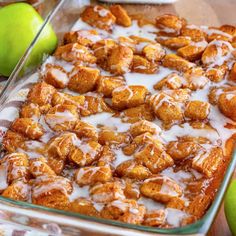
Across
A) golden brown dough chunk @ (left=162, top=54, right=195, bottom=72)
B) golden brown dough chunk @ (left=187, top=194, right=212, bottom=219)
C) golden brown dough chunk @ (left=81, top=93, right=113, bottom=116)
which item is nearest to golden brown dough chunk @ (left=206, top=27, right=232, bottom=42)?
golden brown dough chunk @ (left=162, top=54, right=195, bottom=72)

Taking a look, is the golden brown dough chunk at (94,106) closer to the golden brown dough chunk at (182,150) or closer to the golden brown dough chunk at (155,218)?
the golden brown dough chunk at (182,150)

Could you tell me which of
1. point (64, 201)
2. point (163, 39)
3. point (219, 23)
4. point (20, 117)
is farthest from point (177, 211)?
point (219, 23)

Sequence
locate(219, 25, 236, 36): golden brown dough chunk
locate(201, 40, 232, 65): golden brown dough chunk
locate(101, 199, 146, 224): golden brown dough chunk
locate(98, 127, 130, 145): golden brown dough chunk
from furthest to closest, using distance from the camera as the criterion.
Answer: locate(219, 25, 236, 36): golden brown dough chunk, locate(201, 40, 232, 65): golden brown dough chunk, locate(98, 127, 130, 145): golden brown dough chunk, locate(101, 199, 146, 224): golden brown dough chunk

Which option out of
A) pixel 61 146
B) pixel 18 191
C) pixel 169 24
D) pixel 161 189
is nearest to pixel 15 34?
pixel 169 24

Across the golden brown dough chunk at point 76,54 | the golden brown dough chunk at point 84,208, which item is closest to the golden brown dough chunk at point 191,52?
the golden brown dough chunk at point 76,54

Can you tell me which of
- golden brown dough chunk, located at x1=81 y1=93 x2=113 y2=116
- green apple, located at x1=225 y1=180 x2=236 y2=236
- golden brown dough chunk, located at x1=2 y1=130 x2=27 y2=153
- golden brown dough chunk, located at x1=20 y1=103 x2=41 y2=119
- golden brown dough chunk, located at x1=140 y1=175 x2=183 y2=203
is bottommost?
green apple, located at x1=225 y1=180 x2=236 y2=236

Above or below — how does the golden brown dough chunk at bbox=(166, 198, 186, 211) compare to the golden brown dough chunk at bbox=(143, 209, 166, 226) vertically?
above

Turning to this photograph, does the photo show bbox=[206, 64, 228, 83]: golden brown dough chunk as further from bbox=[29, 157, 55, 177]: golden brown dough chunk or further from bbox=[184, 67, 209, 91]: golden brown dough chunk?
bbox=[29, 157, 55, 177]: golden brown dough chunk

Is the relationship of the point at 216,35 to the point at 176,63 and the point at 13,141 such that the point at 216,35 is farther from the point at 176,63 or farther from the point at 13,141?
the point at 13,141
